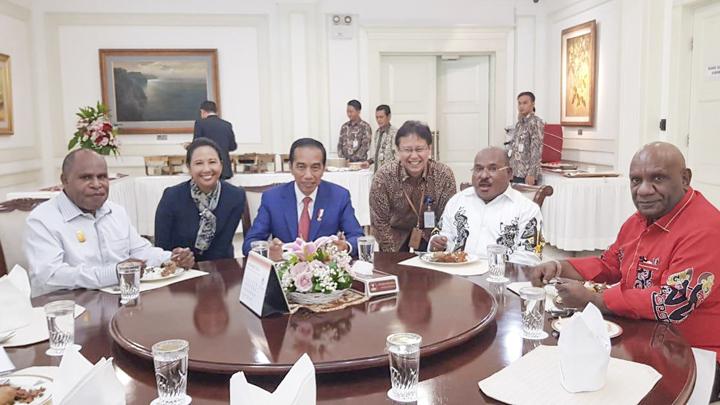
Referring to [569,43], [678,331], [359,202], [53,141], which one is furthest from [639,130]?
[53,141]

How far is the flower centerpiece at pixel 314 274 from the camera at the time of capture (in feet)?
5.56

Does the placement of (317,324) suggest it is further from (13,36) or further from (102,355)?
(13,36)

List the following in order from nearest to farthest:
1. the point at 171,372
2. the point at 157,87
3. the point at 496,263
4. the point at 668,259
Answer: the point at 171,372 → the point at 668,259 → the point at 496,263 → the point at 157,87

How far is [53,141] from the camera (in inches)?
299

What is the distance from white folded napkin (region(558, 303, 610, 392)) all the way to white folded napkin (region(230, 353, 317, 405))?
1.81 ft

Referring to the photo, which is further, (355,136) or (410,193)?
(355,136)

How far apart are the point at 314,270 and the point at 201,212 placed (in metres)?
1.35

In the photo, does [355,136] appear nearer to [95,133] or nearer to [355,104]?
[355,104]

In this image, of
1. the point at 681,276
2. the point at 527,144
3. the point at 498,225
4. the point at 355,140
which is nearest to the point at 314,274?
the point at 681,276

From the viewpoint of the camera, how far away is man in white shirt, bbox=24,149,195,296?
6.96ft

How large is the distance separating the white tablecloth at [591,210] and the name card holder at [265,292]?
460 cm

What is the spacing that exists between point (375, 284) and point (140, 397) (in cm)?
80

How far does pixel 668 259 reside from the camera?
1707 millimetres

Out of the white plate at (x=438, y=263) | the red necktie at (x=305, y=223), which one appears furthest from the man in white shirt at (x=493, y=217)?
the red necktie at (x=305, y=223)
